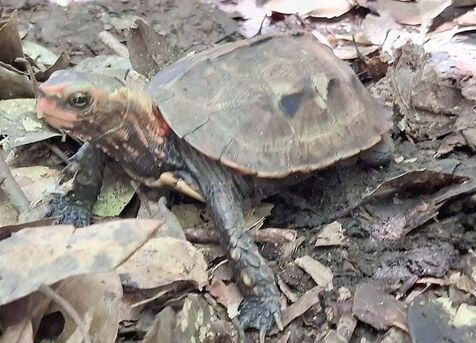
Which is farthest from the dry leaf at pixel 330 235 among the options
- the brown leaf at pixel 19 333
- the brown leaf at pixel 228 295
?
the brown leaf at pixel 19 333

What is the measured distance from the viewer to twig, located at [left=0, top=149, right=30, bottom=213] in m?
2.43

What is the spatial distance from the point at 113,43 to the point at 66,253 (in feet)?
6.34

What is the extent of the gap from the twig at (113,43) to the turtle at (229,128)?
805 mm

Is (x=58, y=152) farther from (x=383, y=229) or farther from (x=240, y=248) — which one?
(x=383, y=229)

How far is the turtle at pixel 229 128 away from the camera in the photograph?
2287 mm

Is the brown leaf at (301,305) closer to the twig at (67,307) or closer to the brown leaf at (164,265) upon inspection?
the brown leaf at (164,265)

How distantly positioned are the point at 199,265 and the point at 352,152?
0.71m

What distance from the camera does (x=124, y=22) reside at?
147 inches

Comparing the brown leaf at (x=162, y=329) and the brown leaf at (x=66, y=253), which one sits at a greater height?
the brown leaf at (x=66, y=253)

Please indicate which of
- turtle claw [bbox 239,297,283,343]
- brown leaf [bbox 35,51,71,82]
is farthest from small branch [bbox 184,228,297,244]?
brown leaf [bbox 35,51,71,82]

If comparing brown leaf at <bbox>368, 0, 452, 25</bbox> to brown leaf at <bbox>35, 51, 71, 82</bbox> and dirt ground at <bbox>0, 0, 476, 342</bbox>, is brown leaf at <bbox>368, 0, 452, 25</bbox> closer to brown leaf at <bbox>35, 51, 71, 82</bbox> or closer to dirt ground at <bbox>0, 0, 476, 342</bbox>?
dirt ground at <bbox>0, 0, 476, 342</bbox>

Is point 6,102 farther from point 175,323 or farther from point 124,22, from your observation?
point 175,323

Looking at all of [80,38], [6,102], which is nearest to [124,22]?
[80,38]

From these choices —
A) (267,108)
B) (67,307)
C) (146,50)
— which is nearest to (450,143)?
(267,108)
